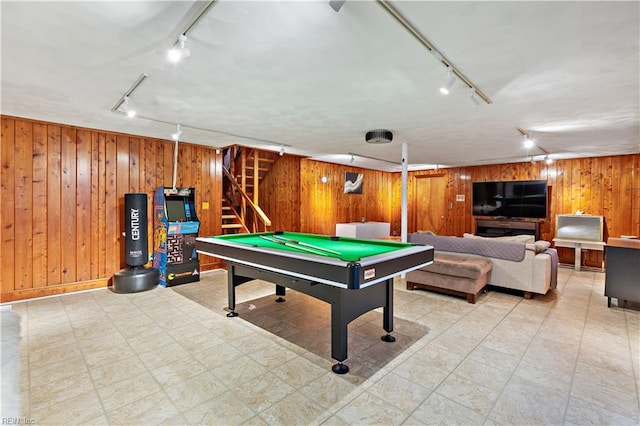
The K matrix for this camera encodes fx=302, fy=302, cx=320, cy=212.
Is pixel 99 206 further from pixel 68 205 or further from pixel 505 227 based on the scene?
pixel 505 227

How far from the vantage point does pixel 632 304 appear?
4.15 m

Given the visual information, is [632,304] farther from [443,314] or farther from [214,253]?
[214,253]

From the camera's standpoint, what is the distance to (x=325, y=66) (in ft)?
8.14

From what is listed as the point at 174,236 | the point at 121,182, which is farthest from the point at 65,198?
the point at 174,236

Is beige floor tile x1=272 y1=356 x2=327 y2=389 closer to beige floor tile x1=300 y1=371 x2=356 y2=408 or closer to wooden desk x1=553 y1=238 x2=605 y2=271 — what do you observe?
beige floor tile x1=300 y1=371 x2=356 y2=408

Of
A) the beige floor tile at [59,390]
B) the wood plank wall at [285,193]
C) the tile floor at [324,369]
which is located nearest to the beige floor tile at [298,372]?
the tile floor at [324,369]

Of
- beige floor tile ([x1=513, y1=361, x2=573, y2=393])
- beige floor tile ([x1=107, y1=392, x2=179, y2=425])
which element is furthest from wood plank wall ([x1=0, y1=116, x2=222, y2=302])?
beige floor tile ([x1=513, y1=361, x2=573, y2=393])

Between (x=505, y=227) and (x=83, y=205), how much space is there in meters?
9.08

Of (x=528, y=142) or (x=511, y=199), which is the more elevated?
(x=528, y=142)

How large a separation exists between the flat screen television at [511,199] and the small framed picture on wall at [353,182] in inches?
130

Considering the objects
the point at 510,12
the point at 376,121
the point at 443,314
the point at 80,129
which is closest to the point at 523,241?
the point at 443,314

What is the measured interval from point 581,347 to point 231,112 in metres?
4.50

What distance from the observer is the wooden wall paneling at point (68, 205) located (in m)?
4.48

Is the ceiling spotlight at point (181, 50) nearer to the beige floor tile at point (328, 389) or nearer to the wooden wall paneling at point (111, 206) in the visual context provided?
the beige floor tile at point (328, 389)
